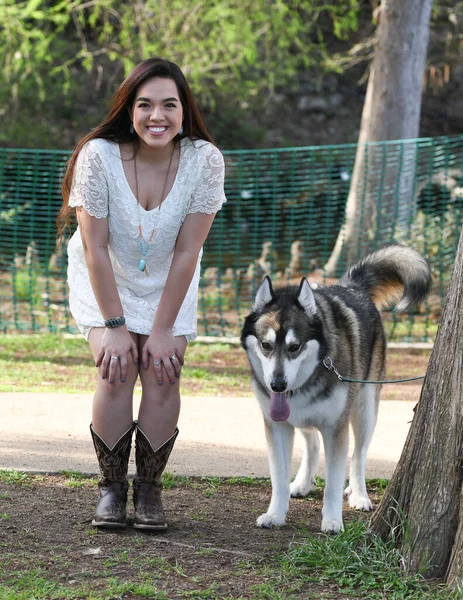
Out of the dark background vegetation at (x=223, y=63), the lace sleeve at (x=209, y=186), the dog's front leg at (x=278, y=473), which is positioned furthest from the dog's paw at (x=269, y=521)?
the dark background vegetation at (x=223, y=63)

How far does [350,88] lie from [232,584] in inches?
651

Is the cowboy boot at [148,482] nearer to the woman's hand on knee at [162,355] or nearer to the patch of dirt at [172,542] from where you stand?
the patch of dirt at [172,542]

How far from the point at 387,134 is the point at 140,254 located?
7949mm

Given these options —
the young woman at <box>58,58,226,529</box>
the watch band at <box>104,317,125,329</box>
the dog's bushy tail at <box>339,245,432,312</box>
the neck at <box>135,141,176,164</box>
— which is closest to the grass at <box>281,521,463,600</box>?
the young woman at <box>58,58,226,529</box>

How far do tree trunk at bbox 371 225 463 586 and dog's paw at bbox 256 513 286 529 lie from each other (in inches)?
28.4

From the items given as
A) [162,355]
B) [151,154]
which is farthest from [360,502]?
[151,154]

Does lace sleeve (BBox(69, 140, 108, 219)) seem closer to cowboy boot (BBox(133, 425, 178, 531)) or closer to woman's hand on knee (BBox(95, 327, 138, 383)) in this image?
woman's hand on knee (BBox(95, 327, 138, 383))

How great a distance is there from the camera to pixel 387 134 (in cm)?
1138

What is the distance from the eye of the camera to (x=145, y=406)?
4086 mm

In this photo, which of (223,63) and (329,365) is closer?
(329,365)

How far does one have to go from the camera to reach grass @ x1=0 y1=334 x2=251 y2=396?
7.29 meters

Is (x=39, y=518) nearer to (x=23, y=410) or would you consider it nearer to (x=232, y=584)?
(x=232, y=584)

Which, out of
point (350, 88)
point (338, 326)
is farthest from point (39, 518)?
point (350, 88)

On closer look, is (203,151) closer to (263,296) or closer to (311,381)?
(263,296)
